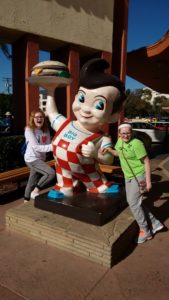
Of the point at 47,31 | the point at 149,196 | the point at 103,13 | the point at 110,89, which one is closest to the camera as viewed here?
the point at 110,89

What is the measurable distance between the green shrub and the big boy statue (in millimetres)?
2410

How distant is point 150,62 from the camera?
37.3 feet

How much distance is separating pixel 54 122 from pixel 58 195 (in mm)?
1051

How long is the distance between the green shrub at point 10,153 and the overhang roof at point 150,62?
642 centimetres

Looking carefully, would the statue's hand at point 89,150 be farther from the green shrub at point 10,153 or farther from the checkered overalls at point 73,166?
the green shrub at point 10,153

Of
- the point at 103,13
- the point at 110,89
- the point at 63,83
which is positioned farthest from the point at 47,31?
the point at 110,89

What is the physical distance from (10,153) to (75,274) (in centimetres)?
395

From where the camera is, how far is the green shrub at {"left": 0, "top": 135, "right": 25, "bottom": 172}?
597 cm

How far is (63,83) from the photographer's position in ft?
13.1

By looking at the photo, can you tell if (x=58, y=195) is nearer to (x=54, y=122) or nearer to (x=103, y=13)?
(x=54, y=122)

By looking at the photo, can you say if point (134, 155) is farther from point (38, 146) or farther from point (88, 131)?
point (38, 146)

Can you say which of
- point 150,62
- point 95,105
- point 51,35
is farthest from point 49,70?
point 150,62

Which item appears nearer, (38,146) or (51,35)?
(38,146)

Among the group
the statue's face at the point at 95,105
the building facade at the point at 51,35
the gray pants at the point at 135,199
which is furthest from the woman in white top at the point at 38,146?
the building facade at the point at 51,35
